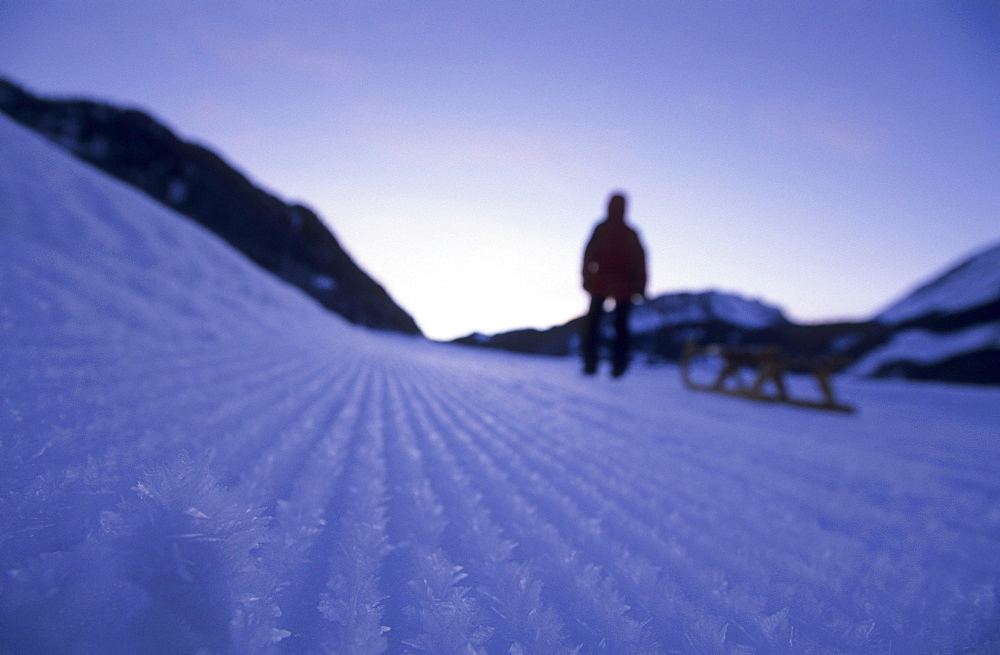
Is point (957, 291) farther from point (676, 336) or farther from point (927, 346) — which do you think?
point (676, 336)

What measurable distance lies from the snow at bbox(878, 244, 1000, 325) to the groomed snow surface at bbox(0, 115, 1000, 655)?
957 cm

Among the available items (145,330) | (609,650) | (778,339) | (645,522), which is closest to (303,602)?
(609,650)

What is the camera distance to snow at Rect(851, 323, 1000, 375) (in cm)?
623

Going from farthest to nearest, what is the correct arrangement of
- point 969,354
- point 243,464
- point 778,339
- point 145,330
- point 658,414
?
point 778,339 < point 969,354 < point 658,414 < point 145,330 < point 243,464

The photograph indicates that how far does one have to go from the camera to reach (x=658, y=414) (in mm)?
1650

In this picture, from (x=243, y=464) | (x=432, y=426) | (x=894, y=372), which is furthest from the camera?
(x=894, y=372)

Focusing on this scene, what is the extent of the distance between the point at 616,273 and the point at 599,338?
0.58 meters

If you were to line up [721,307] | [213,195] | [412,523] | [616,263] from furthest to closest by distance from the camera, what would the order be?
[213,195] → [721,307] → [616,263] → [412,523]

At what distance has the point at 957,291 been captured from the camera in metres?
8.46

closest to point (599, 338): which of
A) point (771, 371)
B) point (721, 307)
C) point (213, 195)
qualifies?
point (771, 371)

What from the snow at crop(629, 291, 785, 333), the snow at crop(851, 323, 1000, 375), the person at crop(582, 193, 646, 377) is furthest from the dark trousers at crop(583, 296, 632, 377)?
the snow at crop(629, 291, 785, 333)

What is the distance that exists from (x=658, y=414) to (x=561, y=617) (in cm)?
141

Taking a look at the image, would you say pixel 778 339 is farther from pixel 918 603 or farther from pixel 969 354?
pixel 918 603

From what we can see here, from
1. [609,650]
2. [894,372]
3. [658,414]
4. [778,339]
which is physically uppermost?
[778,339]
